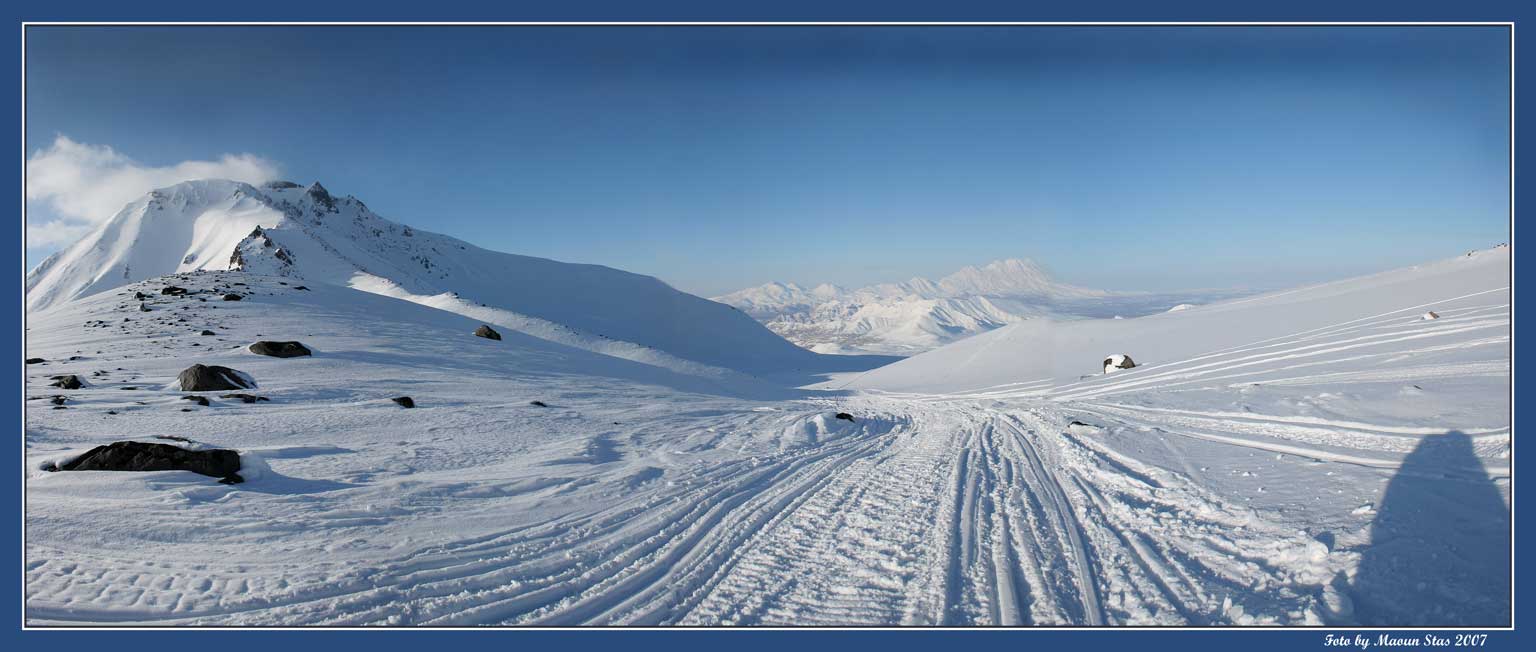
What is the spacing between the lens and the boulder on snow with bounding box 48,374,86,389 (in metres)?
7.71

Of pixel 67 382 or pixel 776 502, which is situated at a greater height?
pixel 67 382

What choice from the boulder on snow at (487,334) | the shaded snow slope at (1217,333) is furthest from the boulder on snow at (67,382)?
the shaded snow slope at (1217,333)

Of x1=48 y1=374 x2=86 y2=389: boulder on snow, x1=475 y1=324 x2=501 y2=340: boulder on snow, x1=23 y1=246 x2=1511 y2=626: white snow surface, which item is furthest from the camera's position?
x1=475 y1=324 x2=501 y2=340: boulder on snow

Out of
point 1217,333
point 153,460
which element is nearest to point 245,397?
point 153,460

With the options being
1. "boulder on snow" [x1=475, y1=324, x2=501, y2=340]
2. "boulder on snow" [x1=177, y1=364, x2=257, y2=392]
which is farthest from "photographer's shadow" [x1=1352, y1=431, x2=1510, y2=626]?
"boulder on snow" [x1=475, y1=324, x2=501, y2=340]

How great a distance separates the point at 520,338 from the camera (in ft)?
66.8

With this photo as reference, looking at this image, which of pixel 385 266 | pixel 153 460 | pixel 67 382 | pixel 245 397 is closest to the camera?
pixel 153 460

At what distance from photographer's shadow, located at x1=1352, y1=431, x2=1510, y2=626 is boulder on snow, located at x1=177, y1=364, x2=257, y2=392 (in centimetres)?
1251

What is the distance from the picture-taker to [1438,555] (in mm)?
3602

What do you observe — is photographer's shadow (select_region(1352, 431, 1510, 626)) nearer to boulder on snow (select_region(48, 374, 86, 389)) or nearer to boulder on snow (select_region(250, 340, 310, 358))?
boulder on snow (select_region(48, 374, 86, 389))

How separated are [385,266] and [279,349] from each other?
5080cm

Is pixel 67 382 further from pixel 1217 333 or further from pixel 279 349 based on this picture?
pixel 1217 333

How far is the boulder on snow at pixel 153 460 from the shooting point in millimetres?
4668

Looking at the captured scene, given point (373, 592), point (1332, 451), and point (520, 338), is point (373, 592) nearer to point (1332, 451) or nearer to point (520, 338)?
point (1332, 451)
